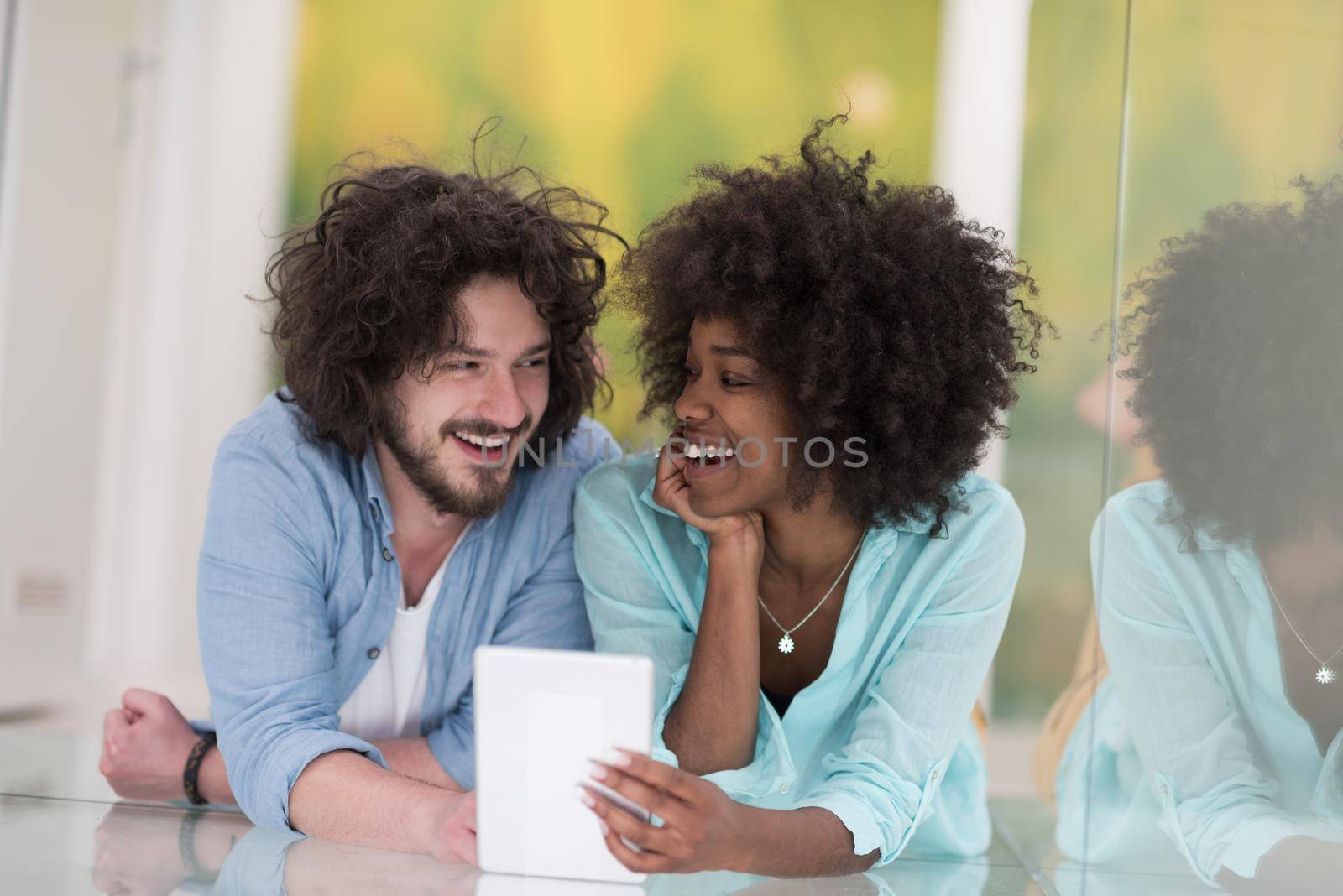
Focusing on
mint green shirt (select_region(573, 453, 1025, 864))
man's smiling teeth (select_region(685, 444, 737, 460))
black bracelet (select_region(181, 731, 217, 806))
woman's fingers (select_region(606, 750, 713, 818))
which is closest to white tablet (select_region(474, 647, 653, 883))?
woman's fingers (select_region(606, 750, 713, 818))

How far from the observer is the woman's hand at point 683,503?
5.51 ft

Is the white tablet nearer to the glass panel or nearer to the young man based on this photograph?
the young man

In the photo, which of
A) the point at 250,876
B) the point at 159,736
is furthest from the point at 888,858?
the point at 159,736

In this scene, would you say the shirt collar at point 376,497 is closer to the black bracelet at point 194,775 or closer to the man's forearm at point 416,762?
the man's forearm at point 416,762

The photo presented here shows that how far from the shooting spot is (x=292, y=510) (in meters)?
1.73

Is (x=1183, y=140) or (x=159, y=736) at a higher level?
(x=1183, y=140)

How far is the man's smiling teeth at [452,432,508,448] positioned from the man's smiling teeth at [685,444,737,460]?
0.27 metres

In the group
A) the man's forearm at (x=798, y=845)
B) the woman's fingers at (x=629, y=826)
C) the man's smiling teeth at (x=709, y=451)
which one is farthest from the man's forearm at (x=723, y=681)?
the woman's fingers at (x=629, y=826)

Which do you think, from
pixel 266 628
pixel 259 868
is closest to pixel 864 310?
pixel 266 628

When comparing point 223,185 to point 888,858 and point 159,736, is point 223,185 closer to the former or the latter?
point 159,736

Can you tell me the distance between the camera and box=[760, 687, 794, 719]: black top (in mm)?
1848

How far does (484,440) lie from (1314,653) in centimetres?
106

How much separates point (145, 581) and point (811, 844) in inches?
86.0

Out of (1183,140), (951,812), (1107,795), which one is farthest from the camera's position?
(951,812)
